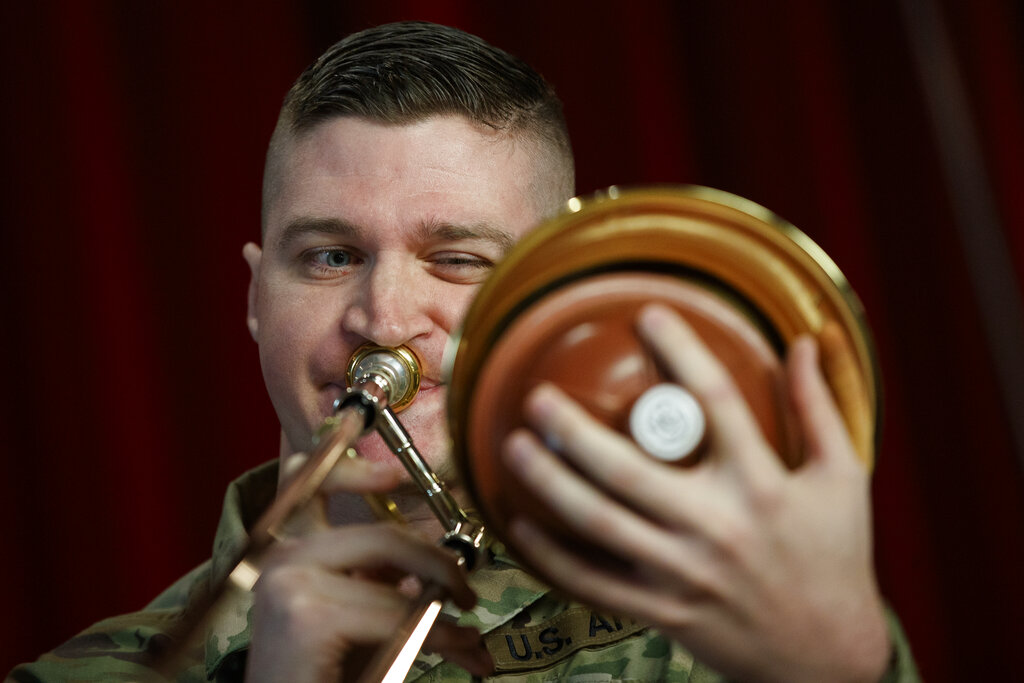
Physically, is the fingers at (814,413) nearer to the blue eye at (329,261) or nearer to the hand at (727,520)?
the hand at (727,520)

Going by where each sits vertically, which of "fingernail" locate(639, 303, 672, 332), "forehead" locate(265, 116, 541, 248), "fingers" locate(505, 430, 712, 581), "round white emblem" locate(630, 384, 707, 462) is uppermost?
"forehead" locate(265, 116, 541, 248)

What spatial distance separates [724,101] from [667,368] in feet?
3.99

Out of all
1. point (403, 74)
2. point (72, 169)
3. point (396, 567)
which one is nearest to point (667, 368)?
point (396, 567)

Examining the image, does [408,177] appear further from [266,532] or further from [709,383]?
[709,383]

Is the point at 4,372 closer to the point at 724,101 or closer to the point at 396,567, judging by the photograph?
the point at 396,567

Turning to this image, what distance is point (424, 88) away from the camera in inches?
41.4

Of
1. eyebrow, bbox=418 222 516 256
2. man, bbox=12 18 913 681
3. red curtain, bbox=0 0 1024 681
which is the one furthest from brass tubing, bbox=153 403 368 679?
red curtain, bbox=0 0 1024 681

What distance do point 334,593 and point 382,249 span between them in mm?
389

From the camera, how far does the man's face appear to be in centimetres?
97

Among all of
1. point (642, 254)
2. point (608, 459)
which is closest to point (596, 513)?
point (608, 459)

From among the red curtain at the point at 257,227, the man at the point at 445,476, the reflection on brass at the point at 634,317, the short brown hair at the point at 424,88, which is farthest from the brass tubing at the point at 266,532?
the red curtain at the point at 257,227

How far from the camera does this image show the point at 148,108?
162cm

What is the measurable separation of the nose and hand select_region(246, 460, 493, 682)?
209 mm

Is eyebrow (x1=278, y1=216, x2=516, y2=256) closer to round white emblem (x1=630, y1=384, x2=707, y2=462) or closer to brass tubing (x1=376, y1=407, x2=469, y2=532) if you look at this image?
brass tubing (x1=376, y1=407, x2=469, y2=532)
